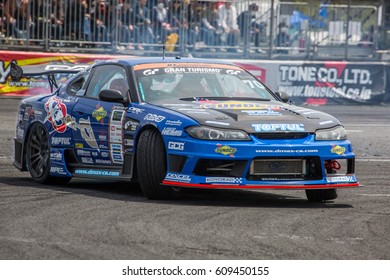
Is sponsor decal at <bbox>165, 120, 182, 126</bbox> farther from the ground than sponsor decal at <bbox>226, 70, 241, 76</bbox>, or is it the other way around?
sponsor decal at <bbox>226, 70, 241, 76</bbox>

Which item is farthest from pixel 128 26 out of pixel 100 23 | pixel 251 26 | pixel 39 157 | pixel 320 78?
pixel 39 157

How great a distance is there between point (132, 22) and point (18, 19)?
256 cm

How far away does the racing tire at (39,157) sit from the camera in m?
9.72

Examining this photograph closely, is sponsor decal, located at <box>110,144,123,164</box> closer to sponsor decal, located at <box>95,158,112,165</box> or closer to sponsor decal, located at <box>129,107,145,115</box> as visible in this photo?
sponsor decal, located at <box>95,158,112,165</box>

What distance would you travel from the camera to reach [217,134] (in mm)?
8000

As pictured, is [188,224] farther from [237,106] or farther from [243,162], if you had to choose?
[237,106]

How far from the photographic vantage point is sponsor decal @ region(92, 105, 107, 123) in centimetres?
911

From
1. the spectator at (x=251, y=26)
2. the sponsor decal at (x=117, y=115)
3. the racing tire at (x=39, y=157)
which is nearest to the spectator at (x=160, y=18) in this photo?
the spectator at (x=251, y=26)

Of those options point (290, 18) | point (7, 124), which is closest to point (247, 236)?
point (7, 124)

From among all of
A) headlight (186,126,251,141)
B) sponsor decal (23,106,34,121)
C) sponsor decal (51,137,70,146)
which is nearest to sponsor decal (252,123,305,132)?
headlight (186,126,251,141)

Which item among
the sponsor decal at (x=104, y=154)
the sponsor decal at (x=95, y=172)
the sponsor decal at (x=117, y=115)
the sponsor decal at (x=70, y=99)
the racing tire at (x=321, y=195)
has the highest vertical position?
the sponsor decal at (x=70, y=99)

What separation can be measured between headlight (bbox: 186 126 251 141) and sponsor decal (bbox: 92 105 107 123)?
134cm

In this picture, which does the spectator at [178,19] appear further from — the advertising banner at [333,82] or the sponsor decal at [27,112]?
the sponsor decal at [27,112]

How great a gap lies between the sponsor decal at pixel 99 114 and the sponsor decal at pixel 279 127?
5.52 feet
